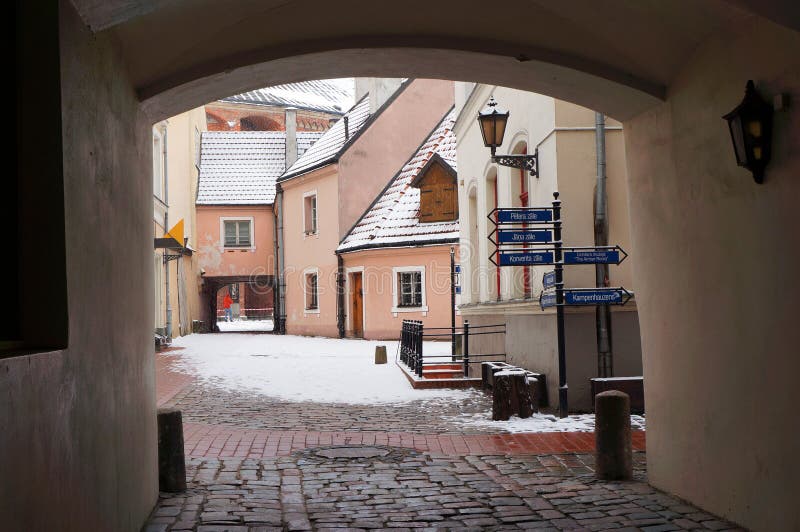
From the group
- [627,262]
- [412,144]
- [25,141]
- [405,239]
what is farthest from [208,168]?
[25,141]

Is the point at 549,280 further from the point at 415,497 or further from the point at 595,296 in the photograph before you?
the point at 415,497

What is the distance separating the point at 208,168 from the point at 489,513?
116 ft

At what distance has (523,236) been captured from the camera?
10266 mm

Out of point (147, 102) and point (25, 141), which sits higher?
point (147, 102)

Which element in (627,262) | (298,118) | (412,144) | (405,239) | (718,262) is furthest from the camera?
(298,118)

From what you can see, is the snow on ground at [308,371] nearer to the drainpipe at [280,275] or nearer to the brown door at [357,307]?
the brown door at [357,307]

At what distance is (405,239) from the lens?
26938 millimetres

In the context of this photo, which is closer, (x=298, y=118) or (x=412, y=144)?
(x=412, y=144)

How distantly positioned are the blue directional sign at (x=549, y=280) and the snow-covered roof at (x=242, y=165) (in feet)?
88.5

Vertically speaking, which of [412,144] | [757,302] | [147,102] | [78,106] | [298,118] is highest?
[298,118]

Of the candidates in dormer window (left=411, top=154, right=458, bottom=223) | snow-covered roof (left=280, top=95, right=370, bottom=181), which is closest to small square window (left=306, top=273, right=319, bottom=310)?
snow-covered roof (left=280, top=95, right=370, bottom=181)

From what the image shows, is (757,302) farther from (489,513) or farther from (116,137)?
(116,137)

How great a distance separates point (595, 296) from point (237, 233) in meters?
28.4

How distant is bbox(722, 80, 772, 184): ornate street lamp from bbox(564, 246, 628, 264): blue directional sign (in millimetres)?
5302
